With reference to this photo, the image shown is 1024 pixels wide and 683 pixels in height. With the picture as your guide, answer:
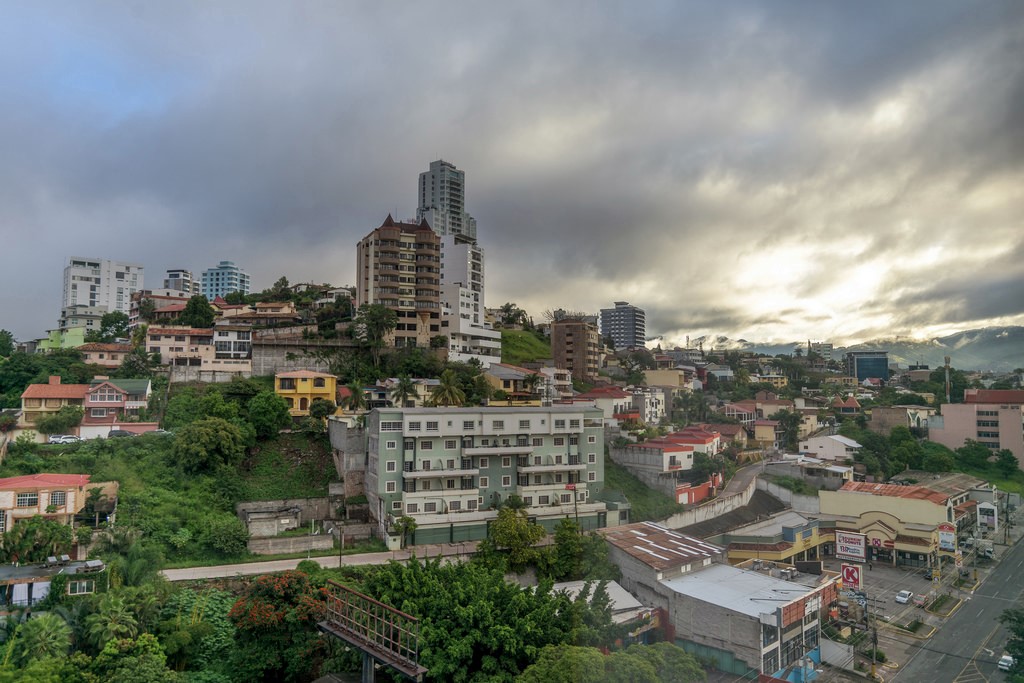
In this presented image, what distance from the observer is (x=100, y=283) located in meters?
35.2

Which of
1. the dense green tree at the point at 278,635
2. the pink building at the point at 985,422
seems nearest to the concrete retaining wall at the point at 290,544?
the dense green tree at the point at 278,635

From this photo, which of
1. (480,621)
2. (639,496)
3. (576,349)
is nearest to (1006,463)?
(639,496)

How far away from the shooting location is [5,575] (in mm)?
9781

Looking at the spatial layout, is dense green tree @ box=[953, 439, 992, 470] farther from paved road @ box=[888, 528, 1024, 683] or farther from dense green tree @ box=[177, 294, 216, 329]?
dense green tree @ box=[177, 294, 216, 329]

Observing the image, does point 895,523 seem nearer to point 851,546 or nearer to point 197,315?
point 851,546

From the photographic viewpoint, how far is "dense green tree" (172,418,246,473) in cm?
1456

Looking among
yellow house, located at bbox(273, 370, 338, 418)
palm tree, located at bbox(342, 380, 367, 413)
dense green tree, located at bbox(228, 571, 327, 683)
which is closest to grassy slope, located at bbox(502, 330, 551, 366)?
palm tree, located at bbox(342, 380, 367, 413)

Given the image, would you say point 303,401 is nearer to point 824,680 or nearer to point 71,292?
point 824,680

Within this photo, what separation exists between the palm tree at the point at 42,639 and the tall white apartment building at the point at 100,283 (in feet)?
98.2

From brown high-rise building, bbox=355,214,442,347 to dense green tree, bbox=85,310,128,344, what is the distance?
1049 centimetres

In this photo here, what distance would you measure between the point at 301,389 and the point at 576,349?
17.7 m

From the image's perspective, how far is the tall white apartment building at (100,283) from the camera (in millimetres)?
34156

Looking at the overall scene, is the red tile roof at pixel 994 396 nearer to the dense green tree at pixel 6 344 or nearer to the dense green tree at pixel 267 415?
the dense green tree at pixel 267 415

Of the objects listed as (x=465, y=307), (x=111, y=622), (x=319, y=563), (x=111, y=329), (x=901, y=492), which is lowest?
(x=319, y=563)
